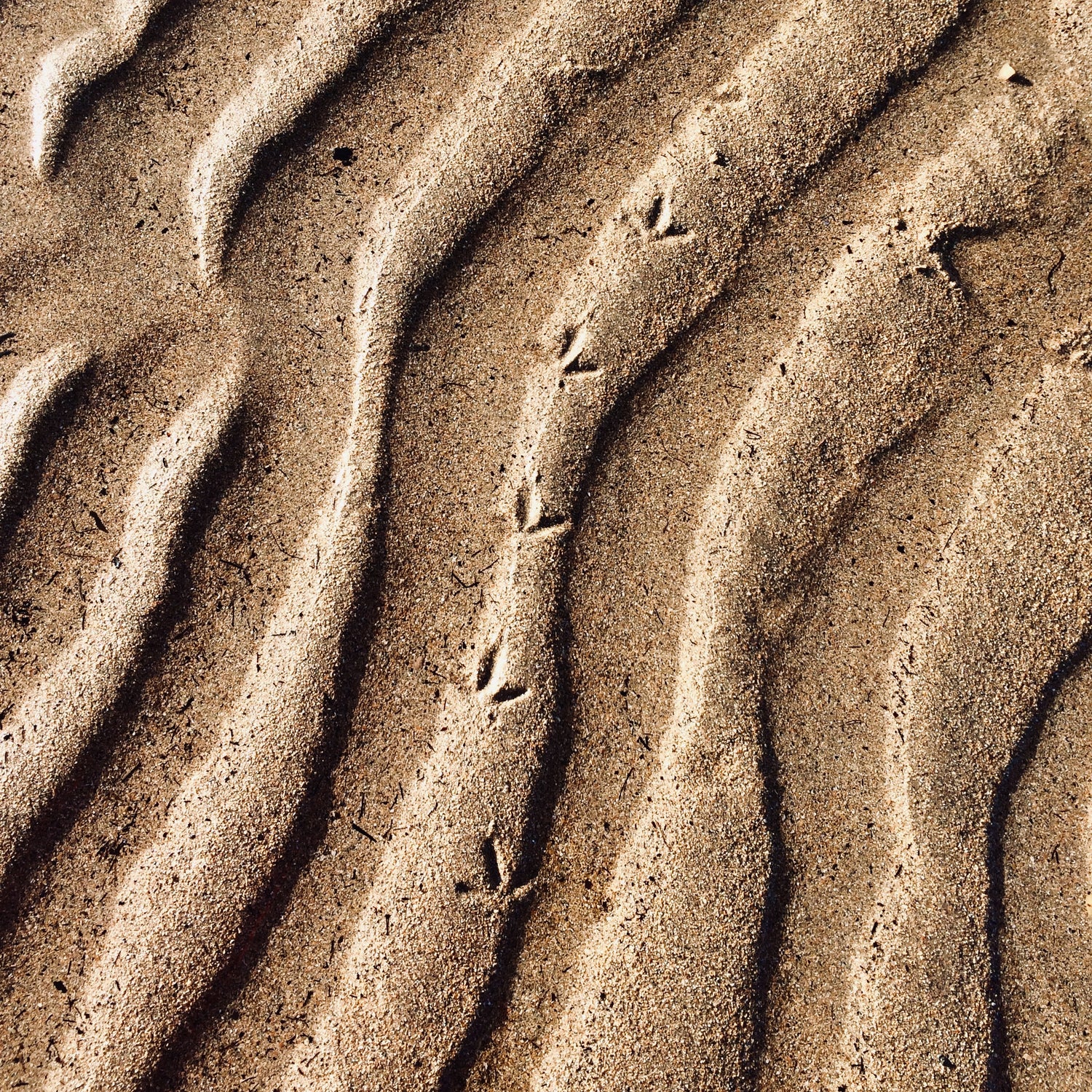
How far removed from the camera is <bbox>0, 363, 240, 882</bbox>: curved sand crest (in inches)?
48.1

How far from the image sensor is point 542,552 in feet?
4.04

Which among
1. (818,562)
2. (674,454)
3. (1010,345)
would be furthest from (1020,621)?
(674,454)

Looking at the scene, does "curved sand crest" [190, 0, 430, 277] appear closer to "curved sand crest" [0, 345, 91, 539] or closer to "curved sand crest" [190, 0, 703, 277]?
"curved sand crest" [190, 0, 703, 277]

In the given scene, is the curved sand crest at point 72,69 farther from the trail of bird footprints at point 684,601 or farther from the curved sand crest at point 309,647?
the curved sand crest at point 309,647

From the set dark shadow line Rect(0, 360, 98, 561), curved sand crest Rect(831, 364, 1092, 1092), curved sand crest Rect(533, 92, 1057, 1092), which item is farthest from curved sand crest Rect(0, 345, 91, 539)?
curved sand crest Rect(831, 364, 1092, 1092)

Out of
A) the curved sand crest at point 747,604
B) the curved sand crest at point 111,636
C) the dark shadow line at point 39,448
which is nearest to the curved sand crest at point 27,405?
the dark shadow line at point 39,448

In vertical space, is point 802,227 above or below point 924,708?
above

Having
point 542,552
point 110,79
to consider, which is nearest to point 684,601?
point 542,552

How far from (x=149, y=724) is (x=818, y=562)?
102cm

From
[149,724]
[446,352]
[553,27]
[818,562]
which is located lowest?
[818,562]

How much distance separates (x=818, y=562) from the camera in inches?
48.3

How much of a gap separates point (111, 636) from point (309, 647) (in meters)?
0.31

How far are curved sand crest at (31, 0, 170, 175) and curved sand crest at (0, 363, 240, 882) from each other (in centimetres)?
52

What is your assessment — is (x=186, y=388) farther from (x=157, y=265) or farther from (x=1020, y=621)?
(x=1020, y=621)
